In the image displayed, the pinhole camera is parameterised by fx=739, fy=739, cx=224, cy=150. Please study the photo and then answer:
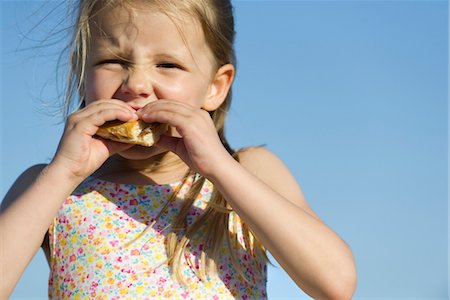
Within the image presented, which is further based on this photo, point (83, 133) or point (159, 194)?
point (159, 194)

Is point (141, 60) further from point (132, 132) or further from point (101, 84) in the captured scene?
point (132, 132)

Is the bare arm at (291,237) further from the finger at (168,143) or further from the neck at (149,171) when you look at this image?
the neck at (149,171)

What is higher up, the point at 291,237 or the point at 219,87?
the point at 219,87

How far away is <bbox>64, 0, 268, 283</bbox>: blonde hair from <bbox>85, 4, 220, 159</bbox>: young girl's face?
3.5 inches

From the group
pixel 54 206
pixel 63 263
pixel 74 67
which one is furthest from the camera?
pixel 74 67

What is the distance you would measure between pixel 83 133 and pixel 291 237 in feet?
3.36

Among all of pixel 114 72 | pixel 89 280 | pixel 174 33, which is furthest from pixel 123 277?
pixel 174 33

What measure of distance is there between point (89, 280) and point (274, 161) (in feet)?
3.55

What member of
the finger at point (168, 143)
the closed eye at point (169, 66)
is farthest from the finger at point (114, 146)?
the closed eye at point (169, 66)

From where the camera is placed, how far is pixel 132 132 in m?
3.23

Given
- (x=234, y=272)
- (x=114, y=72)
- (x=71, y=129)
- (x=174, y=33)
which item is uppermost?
(x=174, y=33)

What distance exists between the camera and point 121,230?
3564 mm

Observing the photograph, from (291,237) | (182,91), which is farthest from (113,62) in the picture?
(291,237)

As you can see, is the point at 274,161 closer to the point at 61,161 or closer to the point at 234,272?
the point at 234,272
